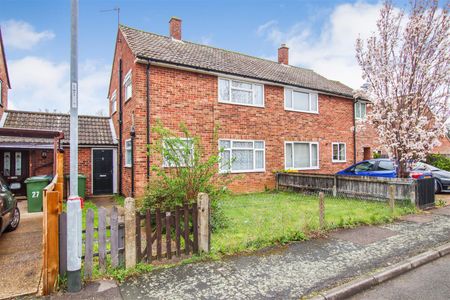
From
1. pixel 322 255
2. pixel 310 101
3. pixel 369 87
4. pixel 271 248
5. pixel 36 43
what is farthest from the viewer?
pixel 310 101

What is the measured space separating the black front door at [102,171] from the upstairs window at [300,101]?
358 inches

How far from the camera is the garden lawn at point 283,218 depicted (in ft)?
17.2

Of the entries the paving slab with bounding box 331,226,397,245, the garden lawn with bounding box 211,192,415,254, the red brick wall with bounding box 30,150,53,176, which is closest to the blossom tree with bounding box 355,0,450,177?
the garden lawn with bounding box 211,192,415,254

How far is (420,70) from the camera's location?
8.98 metres

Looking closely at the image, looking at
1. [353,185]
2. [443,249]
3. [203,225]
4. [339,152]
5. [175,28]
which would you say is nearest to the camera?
[203,225]

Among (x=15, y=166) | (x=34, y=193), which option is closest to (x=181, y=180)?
(x=34, y=193)

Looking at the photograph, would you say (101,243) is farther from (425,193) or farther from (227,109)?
(425,193)

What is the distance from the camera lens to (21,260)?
179 inches

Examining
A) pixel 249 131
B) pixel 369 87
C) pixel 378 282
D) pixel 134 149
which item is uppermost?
pixel 369 87

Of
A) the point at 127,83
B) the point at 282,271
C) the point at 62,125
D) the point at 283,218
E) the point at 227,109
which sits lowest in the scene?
the point at 282,271

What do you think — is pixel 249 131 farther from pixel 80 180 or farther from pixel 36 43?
pixel 36 43

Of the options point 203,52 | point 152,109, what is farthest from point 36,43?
point 203,52

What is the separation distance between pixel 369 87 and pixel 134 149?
908 cm

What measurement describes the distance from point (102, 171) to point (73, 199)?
995 centimetres
